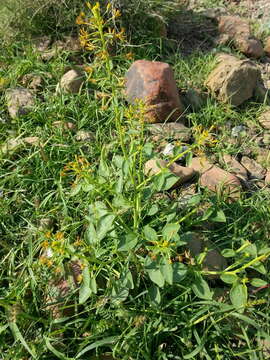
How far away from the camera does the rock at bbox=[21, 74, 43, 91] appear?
277cm

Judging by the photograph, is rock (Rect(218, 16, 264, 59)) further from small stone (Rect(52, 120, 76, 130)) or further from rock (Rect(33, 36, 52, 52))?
small stone (Rect(52, 120, 76, 130))

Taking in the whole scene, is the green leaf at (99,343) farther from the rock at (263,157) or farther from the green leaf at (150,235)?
the rock at (263,157)

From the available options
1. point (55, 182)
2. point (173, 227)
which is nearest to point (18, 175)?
point (55, 182)

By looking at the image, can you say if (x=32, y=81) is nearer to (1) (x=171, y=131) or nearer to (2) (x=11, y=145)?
(2) (x=11, y=145)

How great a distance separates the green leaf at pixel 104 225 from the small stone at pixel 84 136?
0.98 metres

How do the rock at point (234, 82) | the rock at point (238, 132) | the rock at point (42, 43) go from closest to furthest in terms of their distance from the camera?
the rock at point (238, 132), the rock at point (234, 82), the rock at point (42, 43)

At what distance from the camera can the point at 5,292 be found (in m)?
1.80

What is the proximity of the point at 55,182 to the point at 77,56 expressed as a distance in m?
1.36

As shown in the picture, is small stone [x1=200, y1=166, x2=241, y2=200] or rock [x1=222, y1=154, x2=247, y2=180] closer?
small stone [x1=200, y1=166, x2=241, y2=200]

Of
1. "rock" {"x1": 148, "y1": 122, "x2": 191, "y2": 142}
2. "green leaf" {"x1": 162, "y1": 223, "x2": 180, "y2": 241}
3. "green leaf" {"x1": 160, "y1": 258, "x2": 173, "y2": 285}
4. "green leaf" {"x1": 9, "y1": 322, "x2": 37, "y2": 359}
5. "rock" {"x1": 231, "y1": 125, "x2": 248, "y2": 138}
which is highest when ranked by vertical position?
"green leaf" {"x1": 162, "y1": 223, "x2": 180, "y2": 241}

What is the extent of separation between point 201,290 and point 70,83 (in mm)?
1797

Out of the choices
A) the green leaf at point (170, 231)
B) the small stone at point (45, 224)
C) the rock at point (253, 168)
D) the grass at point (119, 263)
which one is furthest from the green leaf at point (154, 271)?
the rock at point (253, 168)

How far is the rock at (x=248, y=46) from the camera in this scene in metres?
3.29

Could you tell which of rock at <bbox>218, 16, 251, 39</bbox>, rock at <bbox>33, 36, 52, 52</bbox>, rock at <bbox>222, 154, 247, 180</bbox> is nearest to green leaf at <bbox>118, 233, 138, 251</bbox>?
rock at <bbox>222, 154, 247, 180</bbox>
